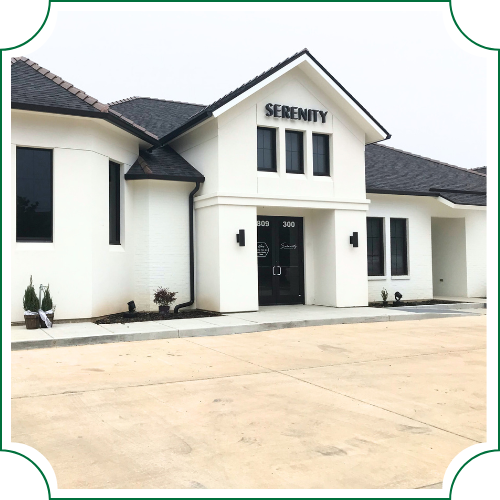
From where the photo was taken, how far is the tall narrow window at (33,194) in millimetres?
11703

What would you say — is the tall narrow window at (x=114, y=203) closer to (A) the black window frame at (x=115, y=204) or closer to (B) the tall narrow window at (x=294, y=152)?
(A) the black window frame at (x=115, y=204)

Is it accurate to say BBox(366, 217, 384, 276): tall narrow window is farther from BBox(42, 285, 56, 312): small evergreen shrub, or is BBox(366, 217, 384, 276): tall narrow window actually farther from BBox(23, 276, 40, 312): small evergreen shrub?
BBox(23, 276, 40, 312): small evergreen shrub

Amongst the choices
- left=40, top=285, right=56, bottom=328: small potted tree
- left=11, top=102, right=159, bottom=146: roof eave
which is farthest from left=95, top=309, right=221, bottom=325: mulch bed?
left=11, top=102, right=159, bottom=146: roof eave

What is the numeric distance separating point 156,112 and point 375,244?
9.43 meters

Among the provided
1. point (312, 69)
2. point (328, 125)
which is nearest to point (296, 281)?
point (328, 125)

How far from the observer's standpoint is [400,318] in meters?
13.5

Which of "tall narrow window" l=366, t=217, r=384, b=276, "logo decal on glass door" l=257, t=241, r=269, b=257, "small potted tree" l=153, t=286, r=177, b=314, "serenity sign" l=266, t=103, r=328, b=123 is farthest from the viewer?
"tall narrow window" l=366, t=217, r=384, b=276

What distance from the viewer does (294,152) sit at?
49.9 ft

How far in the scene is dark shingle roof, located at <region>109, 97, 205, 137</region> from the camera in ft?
60.0

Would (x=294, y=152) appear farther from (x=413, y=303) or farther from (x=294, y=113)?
(x=413, y=303)

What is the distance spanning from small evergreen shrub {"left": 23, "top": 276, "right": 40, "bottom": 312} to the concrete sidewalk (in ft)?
1.47

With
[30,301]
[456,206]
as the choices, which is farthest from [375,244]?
[30,301]

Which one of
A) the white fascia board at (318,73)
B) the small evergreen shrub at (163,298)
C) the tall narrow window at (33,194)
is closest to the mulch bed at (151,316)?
the small evergreen shrub at (163,298)

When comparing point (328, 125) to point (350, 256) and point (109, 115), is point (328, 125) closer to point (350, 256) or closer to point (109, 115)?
point (350, 256)
